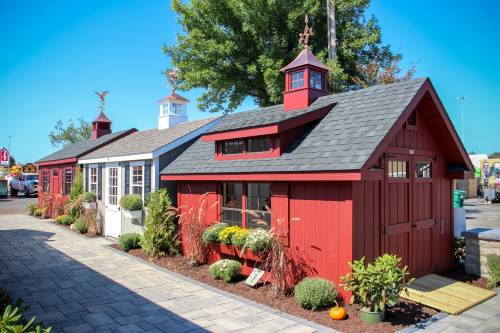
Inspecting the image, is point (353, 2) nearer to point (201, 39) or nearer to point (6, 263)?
point (201, 39)

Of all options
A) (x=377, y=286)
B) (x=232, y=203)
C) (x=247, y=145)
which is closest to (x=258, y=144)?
(x=247, y=145)

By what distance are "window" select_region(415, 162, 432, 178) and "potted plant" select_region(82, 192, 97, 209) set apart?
12687mm

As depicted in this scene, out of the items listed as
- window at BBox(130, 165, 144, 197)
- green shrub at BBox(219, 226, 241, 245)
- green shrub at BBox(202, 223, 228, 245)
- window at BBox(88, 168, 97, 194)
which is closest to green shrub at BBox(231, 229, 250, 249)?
green shrub at BBox(219, 226, 241, 245)

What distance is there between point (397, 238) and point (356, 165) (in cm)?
247

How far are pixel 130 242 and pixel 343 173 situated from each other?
826 centimetres

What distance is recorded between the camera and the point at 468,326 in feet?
20.2

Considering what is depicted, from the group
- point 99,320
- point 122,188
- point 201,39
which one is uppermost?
point 201,39

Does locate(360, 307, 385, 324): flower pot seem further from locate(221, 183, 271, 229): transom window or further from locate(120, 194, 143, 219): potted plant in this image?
locate(120, 194, 143, 219): potted plant

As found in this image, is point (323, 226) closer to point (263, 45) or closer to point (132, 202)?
point (132, 202)

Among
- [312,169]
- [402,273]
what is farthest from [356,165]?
[402,273]

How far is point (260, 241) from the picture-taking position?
786 centimetres

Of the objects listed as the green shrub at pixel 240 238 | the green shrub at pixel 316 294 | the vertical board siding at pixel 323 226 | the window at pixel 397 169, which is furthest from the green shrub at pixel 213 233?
the window at pixel 397 169

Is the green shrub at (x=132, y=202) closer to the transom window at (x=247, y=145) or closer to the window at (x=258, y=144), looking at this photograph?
the transom window at (x=247, y=145)

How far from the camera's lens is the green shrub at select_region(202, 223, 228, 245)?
9.56 metres
